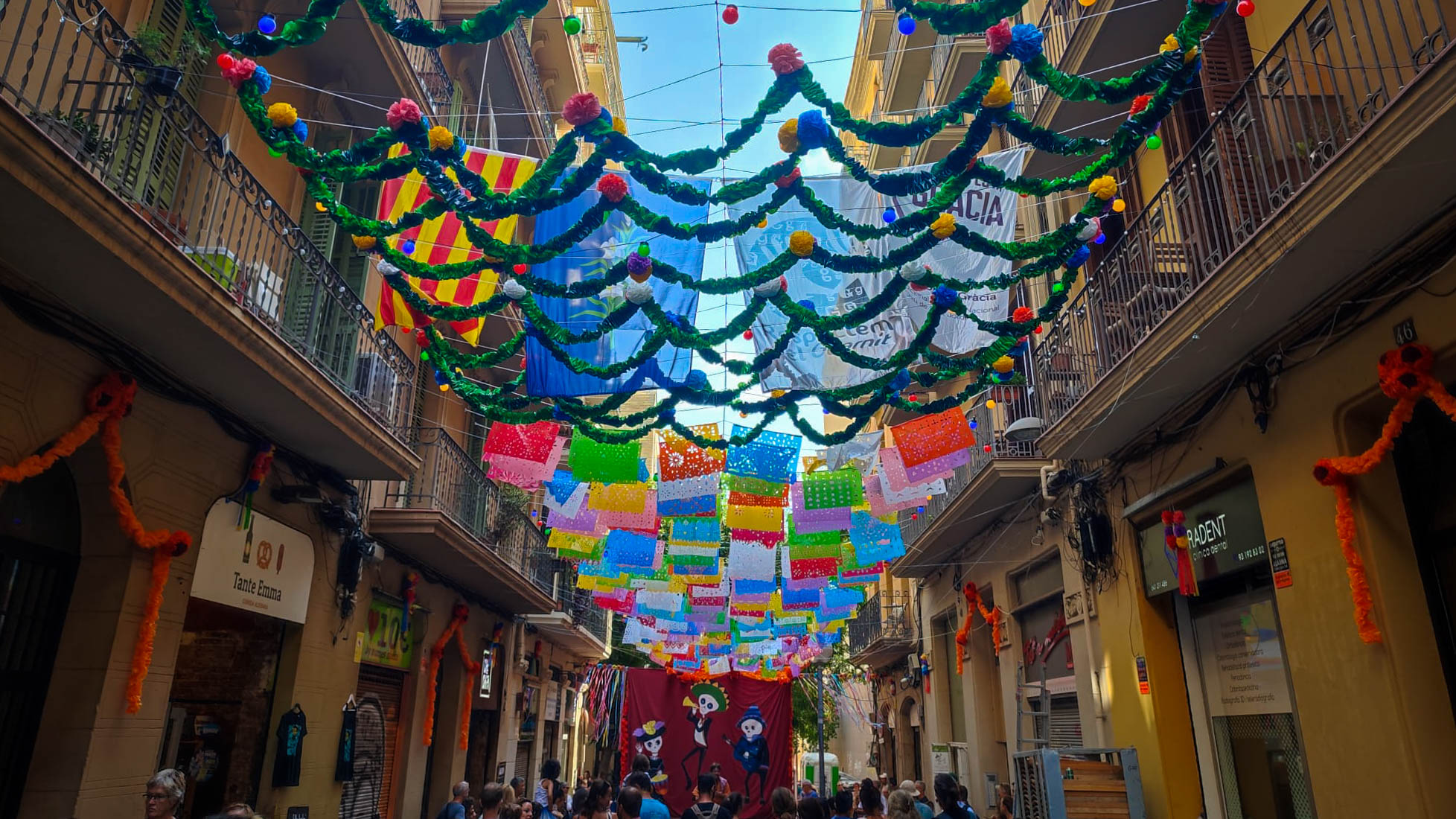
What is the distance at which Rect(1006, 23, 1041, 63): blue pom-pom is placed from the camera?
486 cm

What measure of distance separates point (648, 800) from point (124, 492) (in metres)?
5.21

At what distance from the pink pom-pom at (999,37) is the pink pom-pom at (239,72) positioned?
441 centimetres

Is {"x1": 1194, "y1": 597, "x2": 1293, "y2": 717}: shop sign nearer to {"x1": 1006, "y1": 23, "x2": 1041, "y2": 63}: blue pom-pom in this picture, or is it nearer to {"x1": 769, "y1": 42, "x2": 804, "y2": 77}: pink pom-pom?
{"x1": 1006, "y1": 23, "x2": 1041, "y2": 63}: blue pom-pom

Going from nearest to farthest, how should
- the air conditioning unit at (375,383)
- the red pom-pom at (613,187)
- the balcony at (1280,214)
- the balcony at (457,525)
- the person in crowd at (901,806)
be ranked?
the balcony at (1280,214), the red pom-pom at (613,187), the person in crowd at (901,806), the air conditioning unit at (375,383), the balcony at (457,525)

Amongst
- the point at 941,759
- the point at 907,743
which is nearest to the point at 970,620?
the point at 941,759

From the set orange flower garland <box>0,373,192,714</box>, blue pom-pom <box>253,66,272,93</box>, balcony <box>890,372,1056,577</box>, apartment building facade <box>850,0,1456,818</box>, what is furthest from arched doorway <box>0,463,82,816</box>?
balcony <box>890,372,1056,577</box>

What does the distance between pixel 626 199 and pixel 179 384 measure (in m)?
4.01

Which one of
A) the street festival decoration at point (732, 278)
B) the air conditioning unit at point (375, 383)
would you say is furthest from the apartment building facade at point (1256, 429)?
the air conditioning unit at point (375, 383)

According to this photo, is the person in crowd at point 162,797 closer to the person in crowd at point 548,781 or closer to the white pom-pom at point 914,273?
the white pom-pom at point 914,273

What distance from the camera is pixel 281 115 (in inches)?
216

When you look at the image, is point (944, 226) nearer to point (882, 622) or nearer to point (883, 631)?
point (883, 631)

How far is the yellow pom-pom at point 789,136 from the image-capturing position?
544 centimetres

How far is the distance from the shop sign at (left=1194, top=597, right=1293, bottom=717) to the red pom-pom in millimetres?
5987

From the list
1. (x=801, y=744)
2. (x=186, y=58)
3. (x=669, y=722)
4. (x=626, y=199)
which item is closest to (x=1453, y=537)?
(x=626, y=199)
